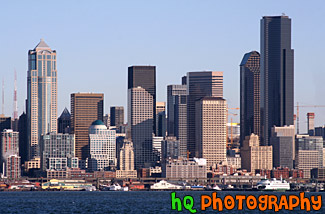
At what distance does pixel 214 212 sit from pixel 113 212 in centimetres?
1704

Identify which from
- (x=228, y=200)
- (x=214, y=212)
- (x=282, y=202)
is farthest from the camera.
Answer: (x=214, y=212)

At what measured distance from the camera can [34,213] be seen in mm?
146000

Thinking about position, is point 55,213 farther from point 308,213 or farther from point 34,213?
point 308,213

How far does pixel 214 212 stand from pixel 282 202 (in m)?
59.8

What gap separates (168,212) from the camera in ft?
486

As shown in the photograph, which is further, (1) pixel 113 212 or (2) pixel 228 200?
(1) pixel 113 212

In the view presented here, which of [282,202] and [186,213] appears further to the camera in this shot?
[186,213]

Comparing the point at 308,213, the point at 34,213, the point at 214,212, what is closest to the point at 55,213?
the point at 34,213

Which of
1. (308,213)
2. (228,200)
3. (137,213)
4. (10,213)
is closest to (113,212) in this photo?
(137,213)

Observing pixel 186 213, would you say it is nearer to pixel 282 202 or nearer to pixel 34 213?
pixel 34 213

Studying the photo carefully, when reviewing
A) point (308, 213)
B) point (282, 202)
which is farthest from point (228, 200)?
point (308, 213)

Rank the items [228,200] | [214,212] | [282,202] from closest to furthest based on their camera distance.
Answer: [282,202]
[228,200]
[214,212]

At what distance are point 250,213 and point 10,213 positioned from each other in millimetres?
39017

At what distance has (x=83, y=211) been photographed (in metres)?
151
